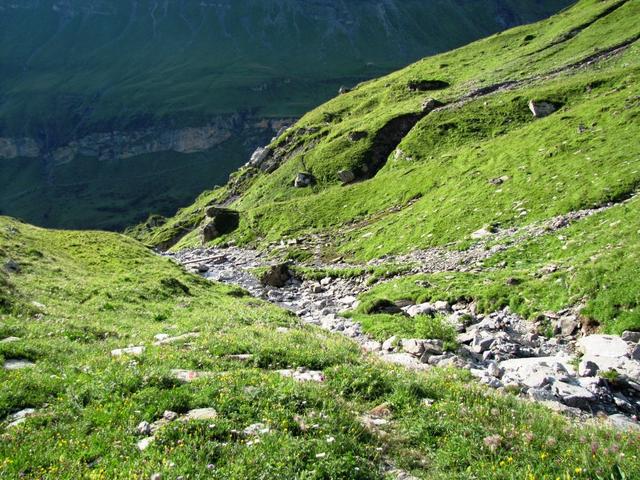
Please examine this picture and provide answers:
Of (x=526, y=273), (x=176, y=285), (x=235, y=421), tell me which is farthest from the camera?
(x=176, y=285)

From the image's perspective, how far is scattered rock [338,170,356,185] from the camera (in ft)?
251

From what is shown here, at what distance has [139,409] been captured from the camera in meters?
9.73

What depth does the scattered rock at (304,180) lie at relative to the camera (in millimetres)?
82250

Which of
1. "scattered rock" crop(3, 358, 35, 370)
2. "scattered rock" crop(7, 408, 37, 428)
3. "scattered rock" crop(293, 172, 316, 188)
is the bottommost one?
"scattered rock" crop(7, 408, 37, 428)

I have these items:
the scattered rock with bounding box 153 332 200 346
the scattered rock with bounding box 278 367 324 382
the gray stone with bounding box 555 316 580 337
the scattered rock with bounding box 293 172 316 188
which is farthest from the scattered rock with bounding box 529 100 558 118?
the scattered rock with bounding box 278 367 324 382

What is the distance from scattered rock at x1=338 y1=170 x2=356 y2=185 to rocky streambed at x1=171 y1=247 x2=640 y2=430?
47083mm

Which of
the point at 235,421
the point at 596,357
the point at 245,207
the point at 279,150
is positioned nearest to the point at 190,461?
the point at 235,421

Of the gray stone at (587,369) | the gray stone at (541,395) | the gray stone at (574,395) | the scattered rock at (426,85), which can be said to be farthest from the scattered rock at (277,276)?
the scattered rock at (426,85)

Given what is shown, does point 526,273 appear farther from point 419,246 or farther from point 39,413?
point 39,413

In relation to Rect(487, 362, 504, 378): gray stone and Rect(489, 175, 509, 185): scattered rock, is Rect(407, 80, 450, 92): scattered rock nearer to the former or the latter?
Rect(489, 175, 509, 185): scattered rock

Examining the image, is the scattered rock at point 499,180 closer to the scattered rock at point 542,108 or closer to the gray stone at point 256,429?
the scattered rock at point 542,108

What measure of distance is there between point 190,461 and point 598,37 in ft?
348

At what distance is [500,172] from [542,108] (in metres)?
21.7

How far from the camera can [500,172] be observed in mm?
45438
